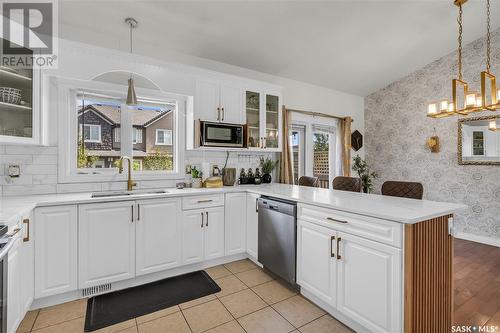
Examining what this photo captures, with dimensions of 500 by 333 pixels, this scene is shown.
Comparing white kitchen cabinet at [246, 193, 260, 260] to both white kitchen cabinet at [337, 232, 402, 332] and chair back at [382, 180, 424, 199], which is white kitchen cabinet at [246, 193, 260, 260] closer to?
white kitchen cabinet at [337, 232, 402, 332]

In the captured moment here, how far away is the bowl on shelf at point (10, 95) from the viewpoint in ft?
6.65

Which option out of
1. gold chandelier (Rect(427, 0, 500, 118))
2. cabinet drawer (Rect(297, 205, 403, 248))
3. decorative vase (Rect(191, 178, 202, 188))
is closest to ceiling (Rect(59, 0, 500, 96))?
gold chandelier (Rect(427, 0, 500, 118))

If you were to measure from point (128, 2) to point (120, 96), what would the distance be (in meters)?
0.98

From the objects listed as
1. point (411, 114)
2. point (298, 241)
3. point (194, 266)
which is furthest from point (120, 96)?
point (411, 114)

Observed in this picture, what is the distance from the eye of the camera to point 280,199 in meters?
2.48

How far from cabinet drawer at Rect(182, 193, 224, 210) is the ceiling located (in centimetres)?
185

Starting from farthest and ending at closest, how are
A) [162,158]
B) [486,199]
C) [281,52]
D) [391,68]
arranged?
[391,68] < [486,199] < [281,52] < [162,158]

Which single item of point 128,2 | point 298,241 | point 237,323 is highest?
point 128,2

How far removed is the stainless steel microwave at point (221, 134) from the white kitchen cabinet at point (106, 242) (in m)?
1.14

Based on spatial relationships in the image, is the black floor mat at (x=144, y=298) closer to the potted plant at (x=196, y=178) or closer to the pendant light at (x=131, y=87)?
the potted plant at (x=196, y=178)

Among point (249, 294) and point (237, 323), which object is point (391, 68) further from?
point (237, 323)

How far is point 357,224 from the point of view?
5.65 ft

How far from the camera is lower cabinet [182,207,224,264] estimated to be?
8.70 ft

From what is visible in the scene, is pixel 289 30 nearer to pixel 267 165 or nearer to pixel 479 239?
pixel 267 165
